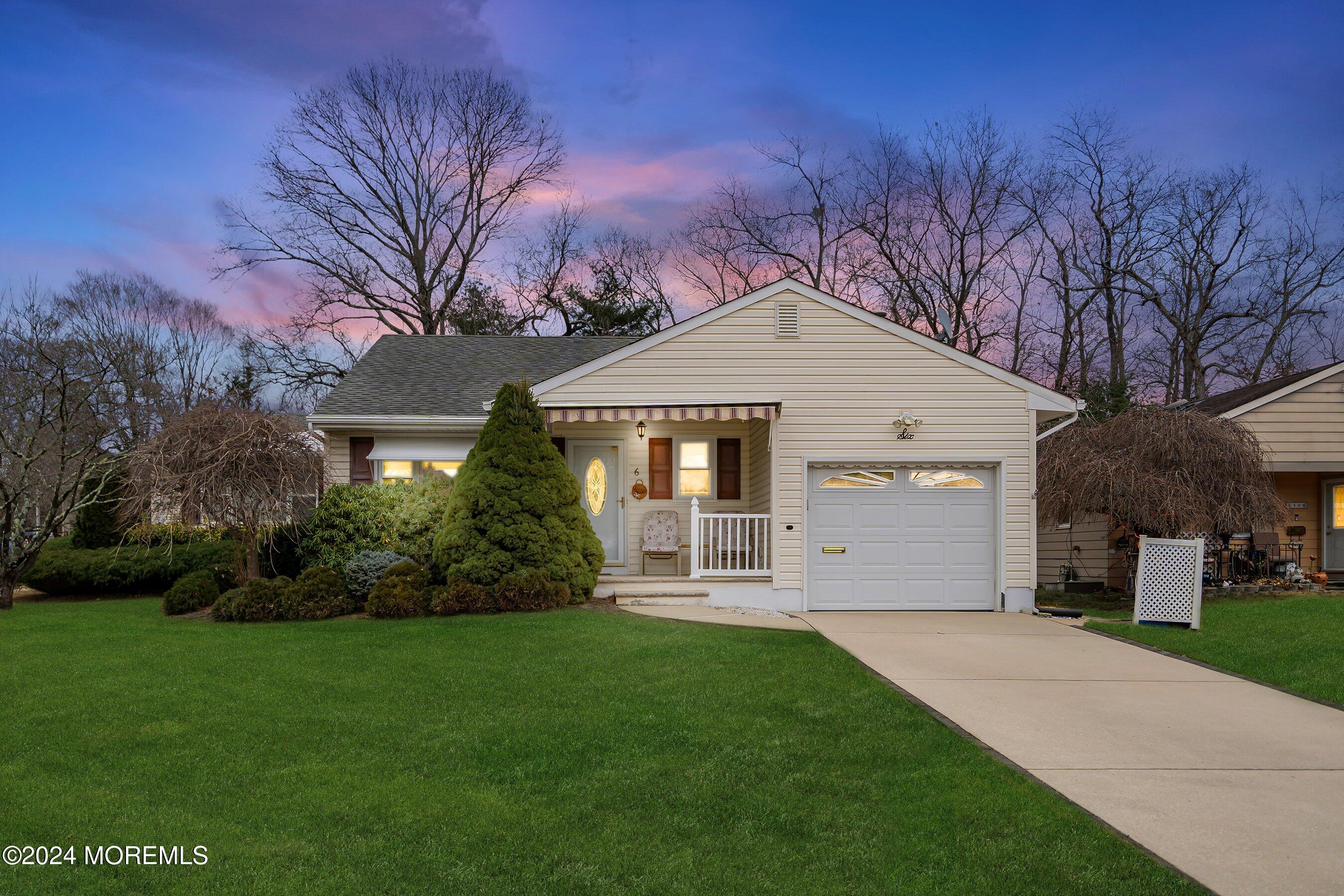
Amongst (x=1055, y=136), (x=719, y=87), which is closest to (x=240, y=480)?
(x=719, y=87)

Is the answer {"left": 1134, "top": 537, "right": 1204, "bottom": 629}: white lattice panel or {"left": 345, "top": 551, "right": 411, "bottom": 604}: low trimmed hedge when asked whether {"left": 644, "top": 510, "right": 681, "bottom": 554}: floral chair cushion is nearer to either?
{"left": 345, "top": 551, "right": 411, "bottom": 604}: low trimmed hedge

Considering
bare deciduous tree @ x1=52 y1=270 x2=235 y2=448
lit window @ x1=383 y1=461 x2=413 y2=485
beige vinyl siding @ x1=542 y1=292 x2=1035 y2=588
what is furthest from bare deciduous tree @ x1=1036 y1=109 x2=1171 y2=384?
bare deciduous tree @ x1=52 y1=270 x2=235 y2=448

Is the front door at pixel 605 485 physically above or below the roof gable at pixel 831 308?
below

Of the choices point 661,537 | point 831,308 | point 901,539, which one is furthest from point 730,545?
point 831,308

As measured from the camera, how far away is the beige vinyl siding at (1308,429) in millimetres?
14953

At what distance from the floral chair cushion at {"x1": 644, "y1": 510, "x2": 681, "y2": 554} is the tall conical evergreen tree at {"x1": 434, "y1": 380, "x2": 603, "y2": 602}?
65.8 inches

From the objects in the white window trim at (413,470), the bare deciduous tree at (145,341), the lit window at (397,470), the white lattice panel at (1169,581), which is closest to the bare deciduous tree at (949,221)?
the white lattice panel at (1169,581)

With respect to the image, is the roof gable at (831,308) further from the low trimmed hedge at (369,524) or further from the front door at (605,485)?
the low trimmed hedge at (369,524)

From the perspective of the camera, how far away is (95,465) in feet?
41.7

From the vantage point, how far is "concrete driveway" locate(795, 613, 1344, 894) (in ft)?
12.0

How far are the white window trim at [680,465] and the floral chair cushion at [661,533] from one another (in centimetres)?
49

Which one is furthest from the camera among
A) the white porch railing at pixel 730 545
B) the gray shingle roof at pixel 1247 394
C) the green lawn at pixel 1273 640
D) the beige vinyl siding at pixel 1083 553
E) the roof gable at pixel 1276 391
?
the beige vinyl siding at pixel 1083 553

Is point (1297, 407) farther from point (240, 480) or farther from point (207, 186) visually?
point (207, 186)

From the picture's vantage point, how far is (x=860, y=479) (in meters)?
12.3
